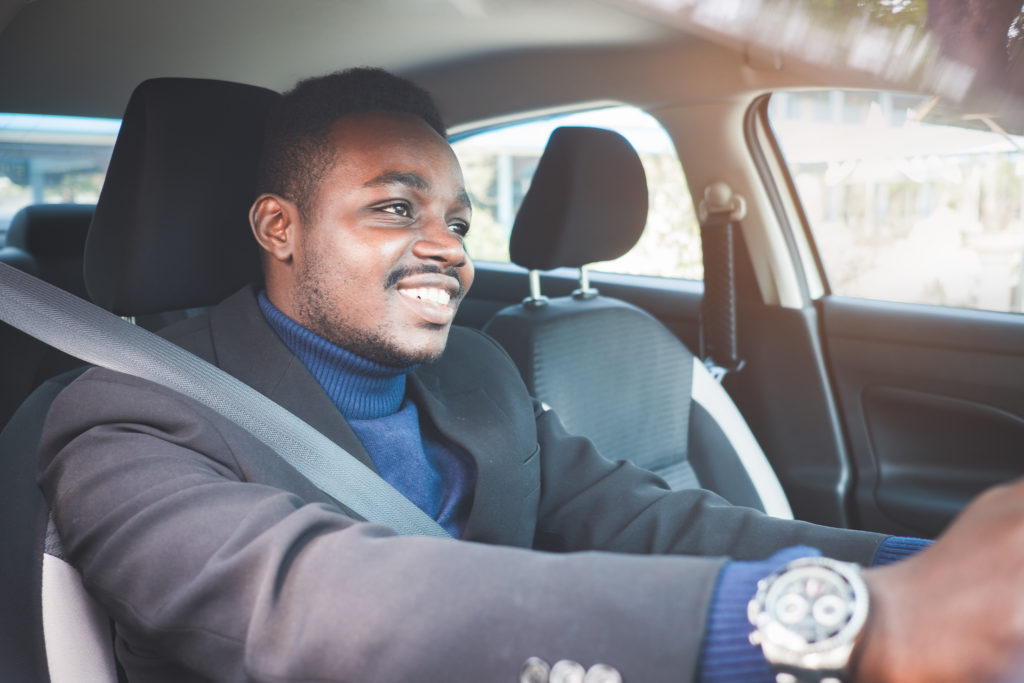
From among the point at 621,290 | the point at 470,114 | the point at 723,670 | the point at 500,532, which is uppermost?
the point at 723,670

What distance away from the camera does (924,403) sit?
2.22 meters

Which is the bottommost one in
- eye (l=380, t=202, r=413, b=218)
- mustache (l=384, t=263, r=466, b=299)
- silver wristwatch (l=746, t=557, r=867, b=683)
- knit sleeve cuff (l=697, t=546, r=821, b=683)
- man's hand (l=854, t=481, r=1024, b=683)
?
mustache (l=384, t=263, r=466, b=299)

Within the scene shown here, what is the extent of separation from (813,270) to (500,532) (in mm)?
1472

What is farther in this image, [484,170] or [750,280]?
[484,170]

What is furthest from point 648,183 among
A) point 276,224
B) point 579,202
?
point 276,224

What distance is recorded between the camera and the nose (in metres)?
1.39

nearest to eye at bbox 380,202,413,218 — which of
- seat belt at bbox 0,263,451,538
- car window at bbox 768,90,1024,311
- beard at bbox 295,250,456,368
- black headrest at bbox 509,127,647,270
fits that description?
beard at bbox 295,250,456,368

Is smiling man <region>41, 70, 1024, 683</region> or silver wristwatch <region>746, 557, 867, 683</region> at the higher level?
silver wristwatch <region>746, 557, 867, 683</region>

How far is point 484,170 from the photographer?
321 cm

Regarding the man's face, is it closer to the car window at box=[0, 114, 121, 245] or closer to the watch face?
the watch face

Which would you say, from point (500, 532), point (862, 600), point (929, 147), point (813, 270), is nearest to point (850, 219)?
point (813, 270)

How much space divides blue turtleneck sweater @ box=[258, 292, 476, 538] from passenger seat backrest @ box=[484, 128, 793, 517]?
56cm

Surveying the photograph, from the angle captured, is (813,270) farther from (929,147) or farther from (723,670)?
(723,670)

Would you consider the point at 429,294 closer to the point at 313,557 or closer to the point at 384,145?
the point at 384,145
